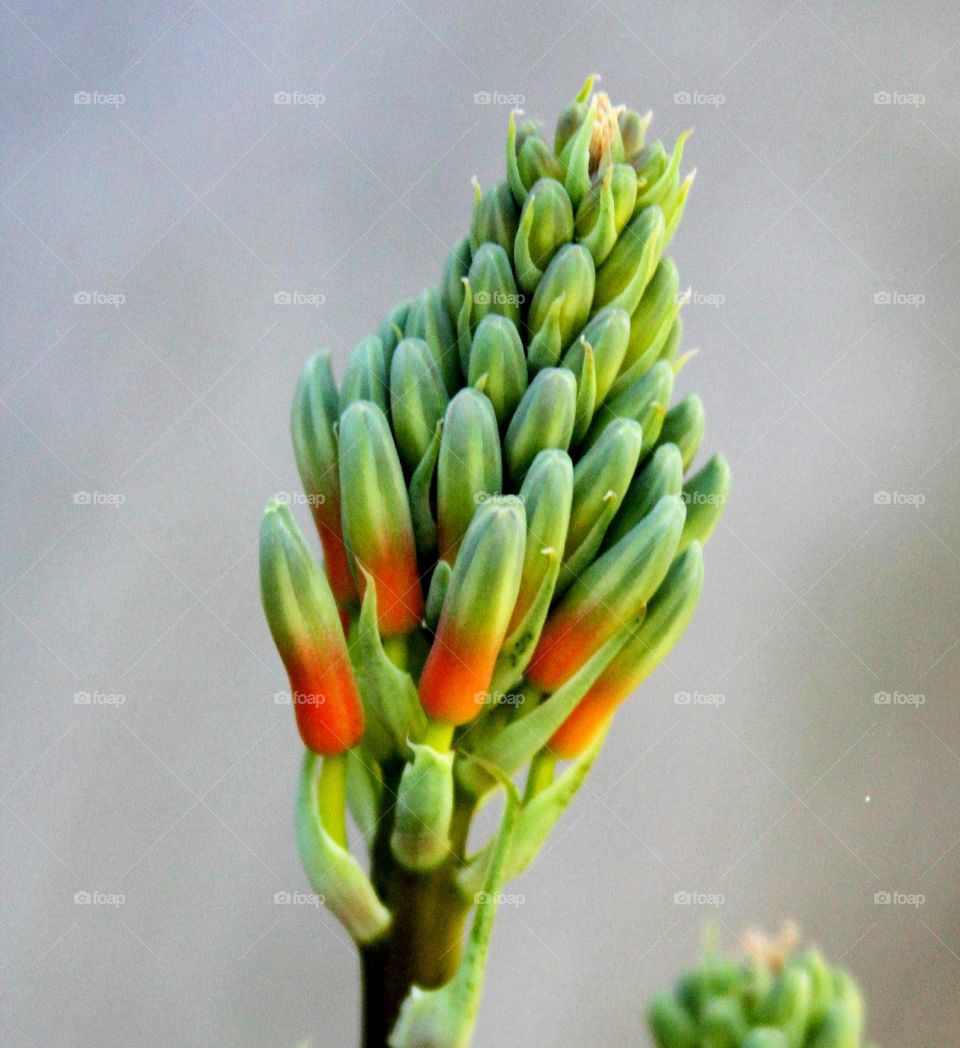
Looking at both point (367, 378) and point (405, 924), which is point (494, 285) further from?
point (405, 924)

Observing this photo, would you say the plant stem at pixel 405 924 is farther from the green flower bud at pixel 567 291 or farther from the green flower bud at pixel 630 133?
the green flower bud at pixel 630 133

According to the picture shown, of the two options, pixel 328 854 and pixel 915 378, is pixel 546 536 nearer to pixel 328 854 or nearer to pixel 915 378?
pixel 328 854

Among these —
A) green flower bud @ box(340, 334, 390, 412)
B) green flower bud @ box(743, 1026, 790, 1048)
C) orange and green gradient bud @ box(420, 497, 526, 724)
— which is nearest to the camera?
green flower bud @ box(743, 1026, 790, 1048)

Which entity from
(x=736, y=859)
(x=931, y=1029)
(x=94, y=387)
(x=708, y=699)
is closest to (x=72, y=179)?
(x=94, y=387)

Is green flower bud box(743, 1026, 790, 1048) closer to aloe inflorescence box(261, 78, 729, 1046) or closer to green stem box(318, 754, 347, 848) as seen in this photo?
aloe inflorescence box(261, 78, 729, 1046)

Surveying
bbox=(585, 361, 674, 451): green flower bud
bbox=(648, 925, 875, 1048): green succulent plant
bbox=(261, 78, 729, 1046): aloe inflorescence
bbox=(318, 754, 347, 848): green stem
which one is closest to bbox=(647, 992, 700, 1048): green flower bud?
bbox=(648, 925, 875, 1048): green succulent plant

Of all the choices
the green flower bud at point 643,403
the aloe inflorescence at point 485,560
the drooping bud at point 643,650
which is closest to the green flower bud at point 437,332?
the aloe inflorescence at point 485,560
